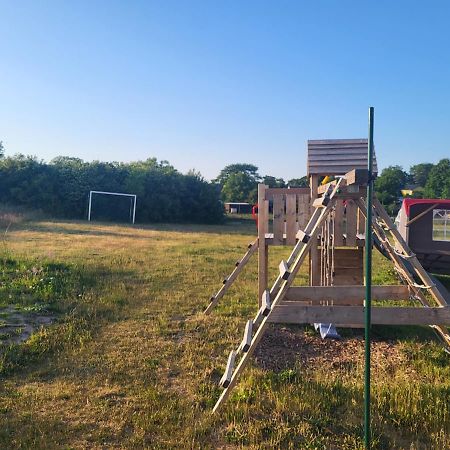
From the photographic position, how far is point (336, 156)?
6.20m

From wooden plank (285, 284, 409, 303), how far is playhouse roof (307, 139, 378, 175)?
1951 mm

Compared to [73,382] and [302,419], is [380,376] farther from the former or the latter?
[73,382]

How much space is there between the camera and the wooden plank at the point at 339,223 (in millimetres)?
5797

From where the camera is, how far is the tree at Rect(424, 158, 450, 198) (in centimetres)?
5653

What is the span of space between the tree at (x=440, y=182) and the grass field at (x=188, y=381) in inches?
2111

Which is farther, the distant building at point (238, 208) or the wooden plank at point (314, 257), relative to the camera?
the distant building at point (238, 208)

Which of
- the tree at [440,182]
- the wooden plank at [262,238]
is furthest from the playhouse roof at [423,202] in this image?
the tree at [440,182]

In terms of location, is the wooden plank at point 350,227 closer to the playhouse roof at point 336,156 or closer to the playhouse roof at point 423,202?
the playhouse roof at point 336,156

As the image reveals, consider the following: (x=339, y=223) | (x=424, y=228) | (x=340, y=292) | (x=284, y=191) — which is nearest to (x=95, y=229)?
(x=424, y=228)

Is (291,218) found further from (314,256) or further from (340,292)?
(340,292)

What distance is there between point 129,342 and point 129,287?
301 cm

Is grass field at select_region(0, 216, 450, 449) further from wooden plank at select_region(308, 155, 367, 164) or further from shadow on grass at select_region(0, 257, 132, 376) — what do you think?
wooden plank at select_region(308, 155, 367, 164)

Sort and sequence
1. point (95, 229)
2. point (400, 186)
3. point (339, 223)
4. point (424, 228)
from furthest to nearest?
point (400, 186) < point (95, 229) < point (424, 228) < point (339, 223)

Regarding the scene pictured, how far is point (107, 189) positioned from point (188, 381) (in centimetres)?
3352
